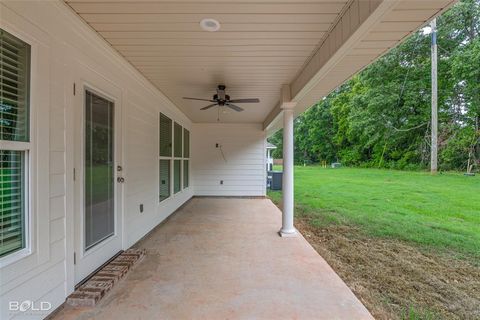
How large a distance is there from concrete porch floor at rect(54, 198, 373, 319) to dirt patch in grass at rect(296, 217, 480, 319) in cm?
21

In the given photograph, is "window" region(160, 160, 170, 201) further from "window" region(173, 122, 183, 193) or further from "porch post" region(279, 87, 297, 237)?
"porch post" region(279, 87, 297, 237)

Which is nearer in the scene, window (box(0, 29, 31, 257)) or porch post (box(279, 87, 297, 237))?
window (box(0, 29, 31, 257))

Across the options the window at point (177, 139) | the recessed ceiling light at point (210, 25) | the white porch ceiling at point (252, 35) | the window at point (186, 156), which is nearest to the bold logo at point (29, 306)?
the white porch ceiling at point (252, 35)

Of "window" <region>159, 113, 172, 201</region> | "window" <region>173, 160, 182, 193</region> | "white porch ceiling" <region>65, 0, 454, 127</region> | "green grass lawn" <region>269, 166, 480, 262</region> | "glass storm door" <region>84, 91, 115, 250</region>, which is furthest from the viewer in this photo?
"window" <region>173, 160, 182, 193</region>

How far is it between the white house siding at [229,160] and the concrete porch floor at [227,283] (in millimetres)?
3924

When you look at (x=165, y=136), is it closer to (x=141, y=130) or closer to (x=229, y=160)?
(x=141, y=130)

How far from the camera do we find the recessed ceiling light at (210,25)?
213 centimetres

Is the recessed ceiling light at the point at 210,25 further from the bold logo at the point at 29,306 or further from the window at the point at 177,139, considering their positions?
the window at the point at 177,139

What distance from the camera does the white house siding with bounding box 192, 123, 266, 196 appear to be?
8078 millimetres

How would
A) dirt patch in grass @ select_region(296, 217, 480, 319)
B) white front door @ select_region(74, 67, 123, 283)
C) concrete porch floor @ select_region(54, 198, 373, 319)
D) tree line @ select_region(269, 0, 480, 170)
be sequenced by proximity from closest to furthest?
concrete porch floor @ select_region(54, 198, 373, 319) → dirt patch in grass @ select_region(296, 217, 480, 319) → white front door @ select_region(74, 67, 123, 283) → tree line @ select_region(269, 0, 480, 170)

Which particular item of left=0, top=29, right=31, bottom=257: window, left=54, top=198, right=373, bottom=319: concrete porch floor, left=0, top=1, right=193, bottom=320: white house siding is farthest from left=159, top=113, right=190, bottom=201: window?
left=0, top=29, right=31, bottom=257: window

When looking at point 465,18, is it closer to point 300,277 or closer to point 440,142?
point 440,142

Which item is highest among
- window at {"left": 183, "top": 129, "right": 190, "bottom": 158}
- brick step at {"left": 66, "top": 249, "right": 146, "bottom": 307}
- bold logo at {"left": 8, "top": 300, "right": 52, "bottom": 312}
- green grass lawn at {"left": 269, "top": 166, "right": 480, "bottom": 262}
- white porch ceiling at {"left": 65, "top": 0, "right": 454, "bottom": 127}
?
white porch ceiling at {"left": 65, "top": 0, "right": 454, "bottom": 127}

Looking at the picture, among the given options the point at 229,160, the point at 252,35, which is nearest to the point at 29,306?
the point at 252,35
